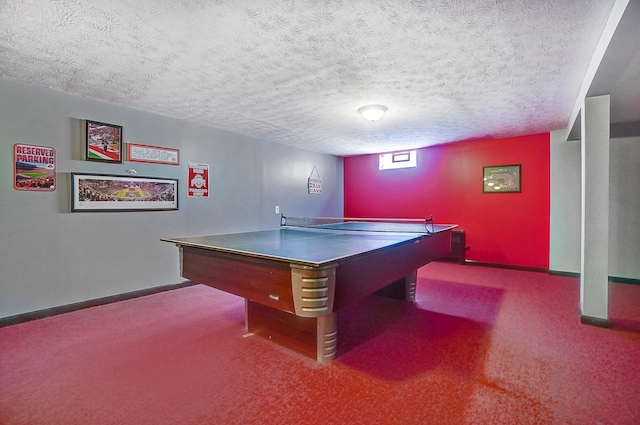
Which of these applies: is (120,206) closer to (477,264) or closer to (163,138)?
(163,138)

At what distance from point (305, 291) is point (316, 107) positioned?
2.64m

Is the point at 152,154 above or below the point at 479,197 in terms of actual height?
above

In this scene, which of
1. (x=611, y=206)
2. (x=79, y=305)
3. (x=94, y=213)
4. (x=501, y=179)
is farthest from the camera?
→ (x=501, y=179)

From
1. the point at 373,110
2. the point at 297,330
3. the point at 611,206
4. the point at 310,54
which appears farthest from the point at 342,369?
the point at 611,206

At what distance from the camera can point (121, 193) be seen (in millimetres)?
3650

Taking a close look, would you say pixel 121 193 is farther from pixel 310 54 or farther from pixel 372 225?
pixel 372 225

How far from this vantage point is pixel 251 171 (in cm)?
517

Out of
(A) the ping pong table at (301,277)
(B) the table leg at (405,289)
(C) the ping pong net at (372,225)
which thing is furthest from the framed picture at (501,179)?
(A) the ping pong table at (301,277)

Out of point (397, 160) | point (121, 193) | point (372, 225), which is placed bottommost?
point (372, 225)

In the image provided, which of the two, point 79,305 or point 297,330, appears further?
point 79,305

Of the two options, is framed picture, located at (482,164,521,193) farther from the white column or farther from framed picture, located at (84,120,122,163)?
framed picture, located at (84,120,122,163)

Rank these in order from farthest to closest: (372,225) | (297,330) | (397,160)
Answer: (397,160)
(372,225)
(297,330)

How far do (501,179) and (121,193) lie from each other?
581cm

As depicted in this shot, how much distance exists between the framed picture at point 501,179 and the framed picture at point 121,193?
16.9 feet
